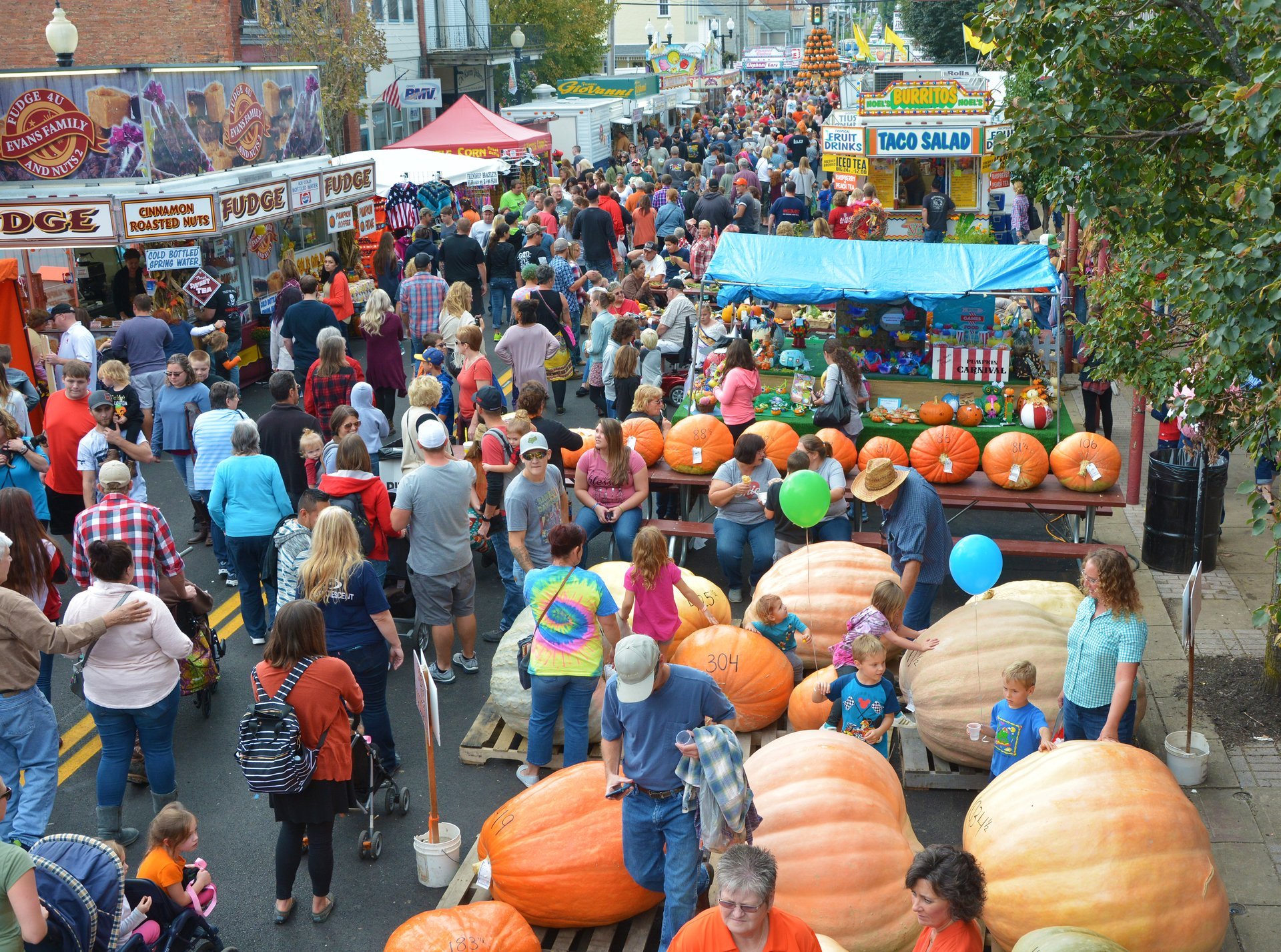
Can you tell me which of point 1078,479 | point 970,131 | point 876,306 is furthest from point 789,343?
point 970,131

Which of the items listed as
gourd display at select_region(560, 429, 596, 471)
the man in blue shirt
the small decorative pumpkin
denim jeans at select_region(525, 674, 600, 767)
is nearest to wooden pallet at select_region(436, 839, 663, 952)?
the man in blue shirt

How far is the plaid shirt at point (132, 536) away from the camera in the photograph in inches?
281

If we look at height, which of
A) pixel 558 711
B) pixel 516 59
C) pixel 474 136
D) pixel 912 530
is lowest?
pixel 558 711

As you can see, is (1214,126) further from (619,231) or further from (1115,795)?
(619,231)

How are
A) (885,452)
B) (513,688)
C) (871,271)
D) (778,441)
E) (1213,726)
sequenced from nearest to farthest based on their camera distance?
(513,688)
(1213,726)
(885,452)
(778,441)
(871,271)

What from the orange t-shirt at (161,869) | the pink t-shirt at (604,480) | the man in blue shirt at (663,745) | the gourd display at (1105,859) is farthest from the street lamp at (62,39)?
the gourd display at (1105,859)

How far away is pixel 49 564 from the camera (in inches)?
293

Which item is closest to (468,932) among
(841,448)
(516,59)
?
(841,448)

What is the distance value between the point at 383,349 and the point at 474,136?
1409 cm

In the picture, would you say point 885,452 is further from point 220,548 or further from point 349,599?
point 220,548

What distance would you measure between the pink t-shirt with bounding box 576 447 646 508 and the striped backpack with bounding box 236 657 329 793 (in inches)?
160

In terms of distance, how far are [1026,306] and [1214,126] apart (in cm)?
825

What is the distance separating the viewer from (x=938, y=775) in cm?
701

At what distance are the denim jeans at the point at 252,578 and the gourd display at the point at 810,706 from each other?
149 inches
